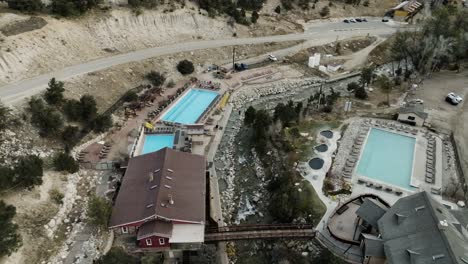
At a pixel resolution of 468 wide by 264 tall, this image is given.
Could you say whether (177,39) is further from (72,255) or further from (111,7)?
(72,255)

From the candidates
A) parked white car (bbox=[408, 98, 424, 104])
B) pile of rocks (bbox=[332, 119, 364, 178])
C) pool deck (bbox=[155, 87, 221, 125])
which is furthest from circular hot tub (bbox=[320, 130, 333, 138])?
parked white car (bbox=[408, 98, 424, 104])

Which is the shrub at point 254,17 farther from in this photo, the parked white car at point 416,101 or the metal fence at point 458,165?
the metal fence at point 458,165

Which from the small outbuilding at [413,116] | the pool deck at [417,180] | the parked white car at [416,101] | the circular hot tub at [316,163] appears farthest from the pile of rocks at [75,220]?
the parked white car at [416,101]

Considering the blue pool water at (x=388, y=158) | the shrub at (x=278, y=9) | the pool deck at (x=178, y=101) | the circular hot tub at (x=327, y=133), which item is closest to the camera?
the blue pool water at (x=388, y=158)

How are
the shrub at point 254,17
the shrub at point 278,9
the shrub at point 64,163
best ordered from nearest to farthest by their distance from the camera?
the shrub at point 64,163 < the shrub at point 254,17 < the shrub at point 278,9

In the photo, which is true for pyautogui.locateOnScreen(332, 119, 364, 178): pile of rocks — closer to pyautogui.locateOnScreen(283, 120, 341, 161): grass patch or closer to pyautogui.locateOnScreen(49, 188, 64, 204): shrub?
pyautogui.locateOnScreen(283, 120, 341, 161): grass patch

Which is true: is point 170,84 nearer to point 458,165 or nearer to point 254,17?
point 254,17

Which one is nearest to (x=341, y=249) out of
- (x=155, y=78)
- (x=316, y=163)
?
(x=316, y=163)
